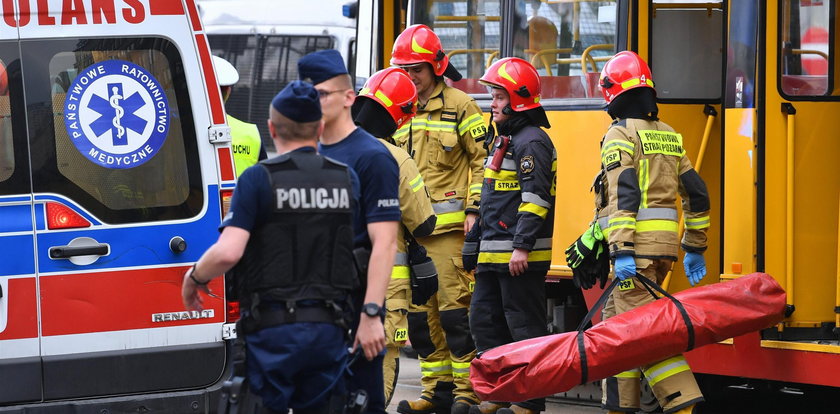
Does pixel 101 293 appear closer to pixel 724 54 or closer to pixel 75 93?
pixel 75 93

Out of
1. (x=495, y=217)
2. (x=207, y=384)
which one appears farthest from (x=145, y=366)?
(x=495, y=217)

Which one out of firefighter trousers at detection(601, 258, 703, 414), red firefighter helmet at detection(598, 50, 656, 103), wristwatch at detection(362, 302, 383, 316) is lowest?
firefighter trousers at detection(601, 258, 703, 414)

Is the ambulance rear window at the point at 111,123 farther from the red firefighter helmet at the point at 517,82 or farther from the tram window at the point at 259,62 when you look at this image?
the tram window at the point at 259,62

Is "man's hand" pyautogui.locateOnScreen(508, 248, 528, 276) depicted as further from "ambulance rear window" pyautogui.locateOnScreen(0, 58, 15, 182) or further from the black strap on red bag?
"ambulance rear window" pyautogui.locateOnScreen(0, 58, 15, 182)

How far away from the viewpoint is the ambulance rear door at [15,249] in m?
5.69

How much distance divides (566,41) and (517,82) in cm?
86

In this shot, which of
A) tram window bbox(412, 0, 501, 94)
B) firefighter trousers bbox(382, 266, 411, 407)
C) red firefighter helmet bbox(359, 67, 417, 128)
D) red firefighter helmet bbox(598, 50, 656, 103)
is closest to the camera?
red firefighter helmet bbox(598, 50, 656, 103)

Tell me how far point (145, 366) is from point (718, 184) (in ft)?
11.5

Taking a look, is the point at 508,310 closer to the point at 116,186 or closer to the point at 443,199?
the point at 443,199

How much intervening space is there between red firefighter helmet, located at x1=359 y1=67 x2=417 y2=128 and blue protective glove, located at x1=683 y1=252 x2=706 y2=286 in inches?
65.1

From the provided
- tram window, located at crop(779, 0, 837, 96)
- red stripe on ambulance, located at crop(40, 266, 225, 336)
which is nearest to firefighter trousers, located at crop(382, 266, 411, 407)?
red stripe on ambulance, located at crop(40, 266, 225, 336)

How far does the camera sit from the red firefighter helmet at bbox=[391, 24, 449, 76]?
7727 millimetres

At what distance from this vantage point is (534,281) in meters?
7.26

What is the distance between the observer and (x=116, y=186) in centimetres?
583
